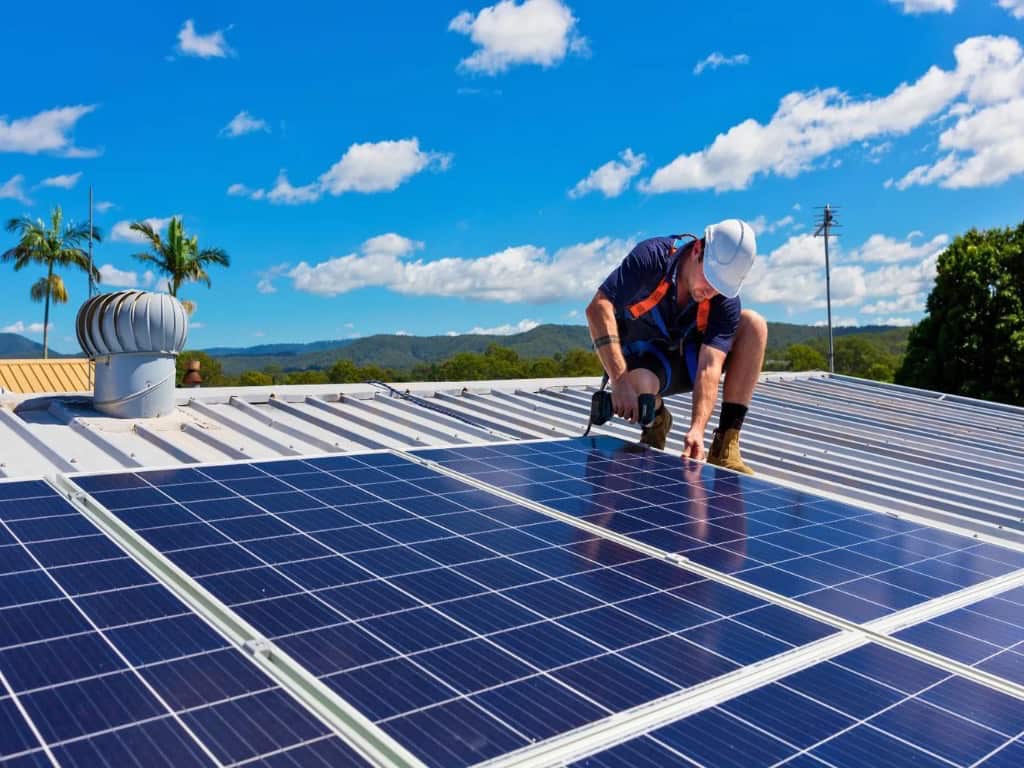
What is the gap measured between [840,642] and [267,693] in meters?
2.69

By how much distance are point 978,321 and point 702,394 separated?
136ft

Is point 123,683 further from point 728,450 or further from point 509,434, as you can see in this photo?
point 509,434

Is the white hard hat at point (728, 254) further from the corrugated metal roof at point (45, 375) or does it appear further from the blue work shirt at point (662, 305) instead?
the corrugated metal roof at point (45, 375)

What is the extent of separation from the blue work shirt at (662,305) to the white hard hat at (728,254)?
361 millimetres

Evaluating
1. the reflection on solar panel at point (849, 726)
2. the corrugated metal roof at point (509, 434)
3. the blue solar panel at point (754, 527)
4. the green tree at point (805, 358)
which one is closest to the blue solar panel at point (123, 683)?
the reflection on solar panel at point (849, 726)

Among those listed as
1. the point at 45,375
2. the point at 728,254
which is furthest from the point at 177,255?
the point at 728,254

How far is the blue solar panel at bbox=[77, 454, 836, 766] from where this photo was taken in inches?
129

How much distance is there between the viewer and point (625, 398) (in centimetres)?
796

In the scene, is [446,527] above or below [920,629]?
above

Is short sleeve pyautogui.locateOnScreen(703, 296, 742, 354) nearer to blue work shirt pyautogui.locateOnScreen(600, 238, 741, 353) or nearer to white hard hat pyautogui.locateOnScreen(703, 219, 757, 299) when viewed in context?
blue work shirt pyautogui.locateOnScreen(600, 238, 741, 353)

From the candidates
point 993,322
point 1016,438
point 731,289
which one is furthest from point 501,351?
point 731,289

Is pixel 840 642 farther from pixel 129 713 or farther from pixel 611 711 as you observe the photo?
pixel 129 713

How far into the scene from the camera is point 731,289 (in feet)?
25.4

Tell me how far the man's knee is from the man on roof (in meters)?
0.01
